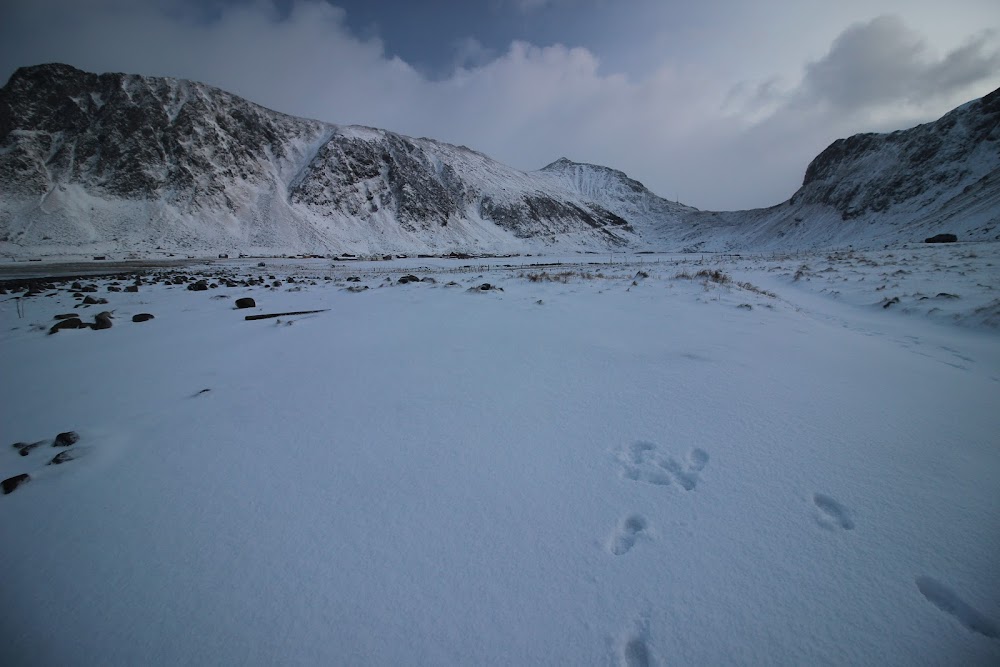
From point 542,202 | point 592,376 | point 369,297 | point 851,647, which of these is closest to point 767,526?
point 851,647

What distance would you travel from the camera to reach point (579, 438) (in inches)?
105

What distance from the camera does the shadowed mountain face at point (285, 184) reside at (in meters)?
39.6

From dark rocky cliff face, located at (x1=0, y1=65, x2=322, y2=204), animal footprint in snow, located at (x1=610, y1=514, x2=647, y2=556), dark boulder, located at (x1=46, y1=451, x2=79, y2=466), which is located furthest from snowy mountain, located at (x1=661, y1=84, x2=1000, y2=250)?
dark rocky cliff face, located at (x1=0, y1=65, x2=322, y2=204)

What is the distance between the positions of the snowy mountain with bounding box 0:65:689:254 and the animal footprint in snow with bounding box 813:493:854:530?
48185mm

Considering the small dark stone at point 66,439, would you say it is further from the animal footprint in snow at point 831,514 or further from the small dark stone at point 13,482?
the animal footprint in snow at point 831,514

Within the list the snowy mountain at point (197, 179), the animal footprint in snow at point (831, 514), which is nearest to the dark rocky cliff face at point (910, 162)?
the snowy mountain at point (197, 179)

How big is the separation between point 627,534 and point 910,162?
84197 mm

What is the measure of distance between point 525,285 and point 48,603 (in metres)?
10.1

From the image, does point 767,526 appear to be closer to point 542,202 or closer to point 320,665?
point 320,665

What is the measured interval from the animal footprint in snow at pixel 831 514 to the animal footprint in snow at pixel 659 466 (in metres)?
0.56

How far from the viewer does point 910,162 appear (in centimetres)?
5481

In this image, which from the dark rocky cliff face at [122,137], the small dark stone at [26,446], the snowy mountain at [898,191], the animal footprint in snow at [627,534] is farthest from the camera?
the dark rocky cliff face at [122,137]

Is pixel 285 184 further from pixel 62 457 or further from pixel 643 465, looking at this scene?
pixel 643 465

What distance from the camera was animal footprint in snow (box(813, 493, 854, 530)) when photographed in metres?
1.86
